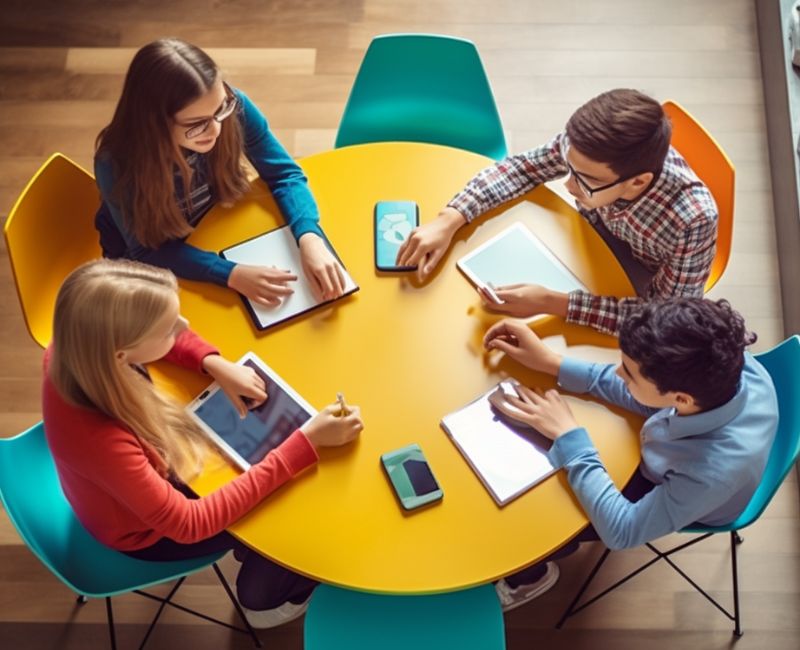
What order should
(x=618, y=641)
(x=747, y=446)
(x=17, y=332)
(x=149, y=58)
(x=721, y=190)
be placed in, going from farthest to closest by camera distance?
(x=17, y=332) < (x=618, y=641) < (x=721, y=190) < (x=149, y=58) < (x=747, y=446)

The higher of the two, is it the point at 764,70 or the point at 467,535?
the point at 764,70

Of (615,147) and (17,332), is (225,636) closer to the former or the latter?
(17,332)

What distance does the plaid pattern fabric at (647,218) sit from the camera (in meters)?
2.20

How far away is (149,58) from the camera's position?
6.69 feet

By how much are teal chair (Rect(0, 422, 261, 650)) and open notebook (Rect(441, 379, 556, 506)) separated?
2.34 feet

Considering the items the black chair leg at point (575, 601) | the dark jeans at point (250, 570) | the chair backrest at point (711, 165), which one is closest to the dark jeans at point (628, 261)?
the chair backrest at point (711, 165)

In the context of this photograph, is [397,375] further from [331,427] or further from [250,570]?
[250,570]

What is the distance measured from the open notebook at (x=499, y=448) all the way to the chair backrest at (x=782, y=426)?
1.71 ft

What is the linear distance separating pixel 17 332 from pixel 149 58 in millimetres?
1566

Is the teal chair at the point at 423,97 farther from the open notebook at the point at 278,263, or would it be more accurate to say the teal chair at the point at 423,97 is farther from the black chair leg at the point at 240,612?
the black chair leg at the point at 240,612

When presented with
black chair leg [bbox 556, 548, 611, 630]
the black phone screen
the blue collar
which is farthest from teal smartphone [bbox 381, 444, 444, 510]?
black chair leg [bbox 556, 548, 611, 630]

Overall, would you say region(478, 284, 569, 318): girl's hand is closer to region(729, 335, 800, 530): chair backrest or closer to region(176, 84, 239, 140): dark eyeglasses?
region(729, 335, 800, 530): chair backrest

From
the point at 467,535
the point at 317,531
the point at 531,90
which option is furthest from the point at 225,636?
the point at 531,90

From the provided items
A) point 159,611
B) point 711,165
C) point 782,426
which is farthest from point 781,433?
point 159,611
